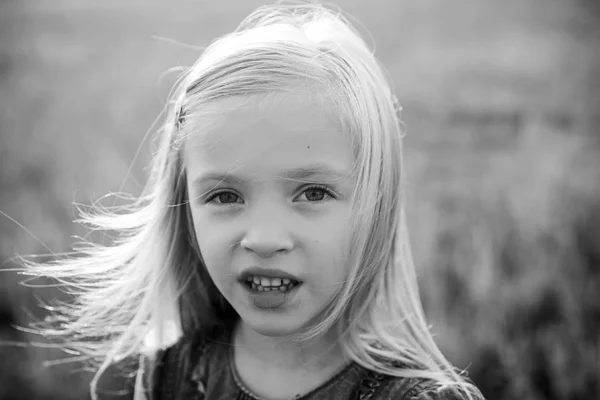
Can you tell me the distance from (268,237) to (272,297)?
0.49 feet

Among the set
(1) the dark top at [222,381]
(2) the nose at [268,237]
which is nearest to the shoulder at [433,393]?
(1) the dark top at [222,381]

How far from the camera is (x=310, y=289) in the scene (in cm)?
143

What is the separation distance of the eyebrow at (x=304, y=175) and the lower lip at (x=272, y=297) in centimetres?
24

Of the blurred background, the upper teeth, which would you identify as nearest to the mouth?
the upper teeth

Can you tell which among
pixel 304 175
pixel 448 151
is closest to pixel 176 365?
pixel 304 175

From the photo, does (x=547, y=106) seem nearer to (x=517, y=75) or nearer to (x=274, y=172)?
(x=517, y=75)

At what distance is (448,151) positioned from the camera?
3.64 meters

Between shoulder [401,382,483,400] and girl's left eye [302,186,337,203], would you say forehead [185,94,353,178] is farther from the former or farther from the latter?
shoulder [401,382,483,400]

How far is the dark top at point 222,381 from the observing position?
1.52m

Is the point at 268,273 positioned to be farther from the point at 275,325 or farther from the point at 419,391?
the point at 419,391

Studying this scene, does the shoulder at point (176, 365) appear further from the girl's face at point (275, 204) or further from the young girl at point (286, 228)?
the girl's face at point (275, 204)

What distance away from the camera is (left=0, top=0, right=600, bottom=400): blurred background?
257cm

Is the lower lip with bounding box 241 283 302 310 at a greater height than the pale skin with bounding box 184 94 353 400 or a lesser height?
Result: lesser

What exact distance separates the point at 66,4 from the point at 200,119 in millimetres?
4249
